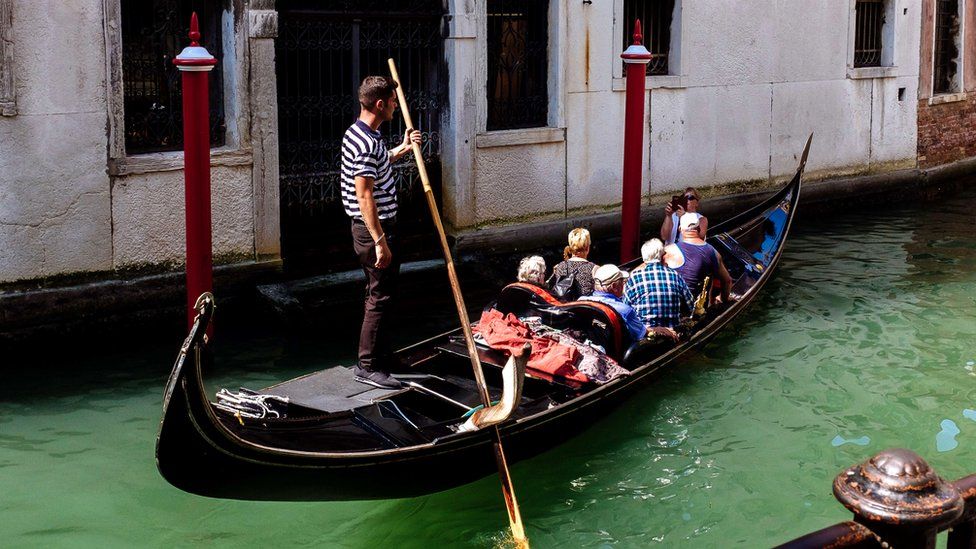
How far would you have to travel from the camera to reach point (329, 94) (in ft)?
21.2

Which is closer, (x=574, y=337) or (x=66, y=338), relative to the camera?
(x=574, y=337)

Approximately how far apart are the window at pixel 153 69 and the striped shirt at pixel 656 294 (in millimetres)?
2396

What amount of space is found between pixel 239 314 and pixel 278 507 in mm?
2248

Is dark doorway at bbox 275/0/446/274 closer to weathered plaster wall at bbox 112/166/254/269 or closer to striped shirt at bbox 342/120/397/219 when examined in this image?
weathered plaster wall at bbox 112/166/254/269

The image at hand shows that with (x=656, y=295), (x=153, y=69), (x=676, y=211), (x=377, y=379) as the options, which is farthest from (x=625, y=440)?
(x=153, y=69)

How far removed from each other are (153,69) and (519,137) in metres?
2.25

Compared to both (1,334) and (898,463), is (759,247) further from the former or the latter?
(898,463)

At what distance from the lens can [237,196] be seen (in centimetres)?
604

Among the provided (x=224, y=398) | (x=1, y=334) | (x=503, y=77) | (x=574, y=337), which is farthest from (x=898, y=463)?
(x=503, y=77)

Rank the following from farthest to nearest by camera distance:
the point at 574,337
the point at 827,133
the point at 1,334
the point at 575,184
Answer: the point at 827,133 < the point at 575,184 < the point at 1,334 < the point at 574,337

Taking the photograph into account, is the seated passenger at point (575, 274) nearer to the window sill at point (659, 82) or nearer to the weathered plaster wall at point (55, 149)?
the weathered plaster wall at point (55, 149)

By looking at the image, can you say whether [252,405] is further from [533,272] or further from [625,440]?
[625,440]

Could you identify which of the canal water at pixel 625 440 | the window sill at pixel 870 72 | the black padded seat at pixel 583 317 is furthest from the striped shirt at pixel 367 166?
the window sill at pixel 870 72

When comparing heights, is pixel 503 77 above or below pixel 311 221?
above
